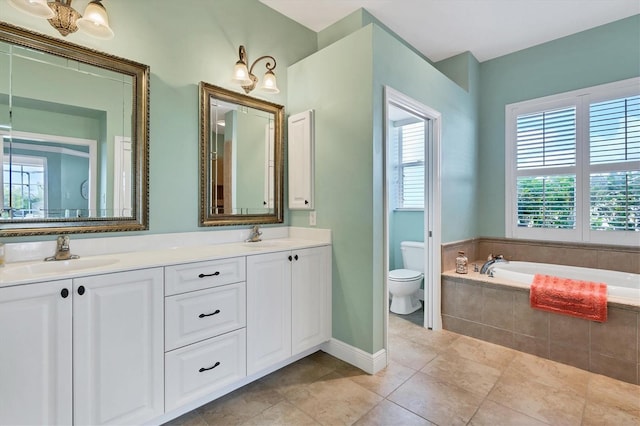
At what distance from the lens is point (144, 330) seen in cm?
148

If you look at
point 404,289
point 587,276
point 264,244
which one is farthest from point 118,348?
point 587,276

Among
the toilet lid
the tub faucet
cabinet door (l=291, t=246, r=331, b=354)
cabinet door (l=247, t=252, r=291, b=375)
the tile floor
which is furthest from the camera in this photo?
the toilet lid

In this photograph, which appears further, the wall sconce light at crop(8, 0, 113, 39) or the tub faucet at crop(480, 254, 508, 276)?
the tub faucet at crop(480, 254, 508, 276)

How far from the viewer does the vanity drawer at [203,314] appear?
5.17 feet

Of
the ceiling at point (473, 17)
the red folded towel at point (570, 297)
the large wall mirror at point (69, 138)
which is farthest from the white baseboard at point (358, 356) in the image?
the ceiling at point (473, 17)

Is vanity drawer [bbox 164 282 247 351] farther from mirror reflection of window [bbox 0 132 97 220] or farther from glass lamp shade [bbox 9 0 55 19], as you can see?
glass lamp shade [bbox 9 0 55 19]

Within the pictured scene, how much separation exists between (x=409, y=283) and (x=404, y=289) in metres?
0.08

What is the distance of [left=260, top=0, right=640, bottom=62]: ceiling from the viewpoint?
256 centimetres

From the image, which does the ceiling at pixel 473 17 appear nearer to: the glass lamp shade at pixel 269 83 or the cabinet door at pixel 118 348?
the glass lamp shade at pixel 269 83

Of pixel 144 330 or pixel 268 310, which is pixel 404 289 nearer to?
pixel 268 310

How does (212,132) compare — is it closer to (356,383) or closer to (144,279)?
(144,279)

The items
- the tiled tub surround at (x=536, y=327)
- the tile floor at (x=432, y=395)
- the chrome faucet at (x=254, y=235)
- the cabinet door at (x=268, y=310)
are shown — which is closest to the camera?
the tile floor at (x=432, y=395)

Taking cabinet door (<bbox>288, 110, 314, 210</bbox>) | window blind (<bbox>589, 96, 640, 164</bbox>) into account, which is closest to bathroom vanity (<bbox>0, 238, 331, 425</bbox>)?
cabinet door (<bbox>288, 110, 314, 210</bbox>)

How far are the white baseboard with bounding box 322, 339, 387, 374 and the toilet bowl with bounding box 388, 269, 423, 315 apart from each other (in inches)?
42.7
